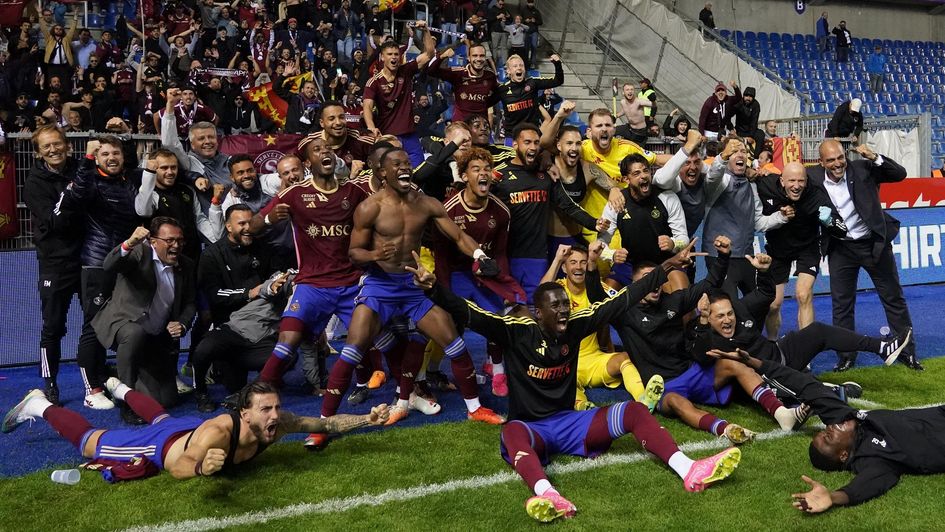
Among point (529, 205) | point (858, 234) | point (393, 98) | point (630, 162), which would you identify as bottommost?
point (858, 234)

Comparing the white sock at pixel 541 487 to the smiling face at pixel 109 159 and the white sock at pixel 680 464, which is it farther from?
the smiling face at pixel 109 159

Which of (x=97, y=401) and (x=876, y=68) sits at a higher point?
(x=876, y=68)

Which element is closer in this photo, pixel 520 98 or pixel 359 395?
pixel 359 395

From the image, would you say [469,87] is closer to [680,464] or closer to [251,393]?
[251,393]

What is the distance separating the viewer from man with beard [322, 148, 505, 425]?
7047 millimetres

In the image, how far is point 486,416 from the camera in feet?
23.9

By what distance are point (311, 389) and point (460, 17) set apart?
15155mm

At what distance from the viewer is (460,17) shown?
21859 millimetres

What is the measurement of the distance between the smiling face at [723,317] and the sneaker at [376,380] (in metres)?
3.16

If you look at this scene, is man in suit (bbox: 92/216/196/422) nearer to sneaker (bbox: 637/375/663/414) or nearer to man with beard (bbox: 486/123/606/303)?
man with beard (bbox: 486/123/606/303)

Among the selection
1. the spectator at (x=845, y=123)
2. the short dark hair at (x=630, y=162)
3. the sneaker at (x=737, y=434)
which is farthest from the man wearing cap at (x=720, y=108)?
the sneaker at (x=737, y=434)

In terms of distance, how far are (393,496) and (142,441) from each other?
1775mm

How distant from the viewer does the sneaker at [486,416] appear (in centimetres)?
720

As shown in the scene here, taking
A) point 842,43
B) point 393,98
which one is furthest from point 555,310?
point 842,43
